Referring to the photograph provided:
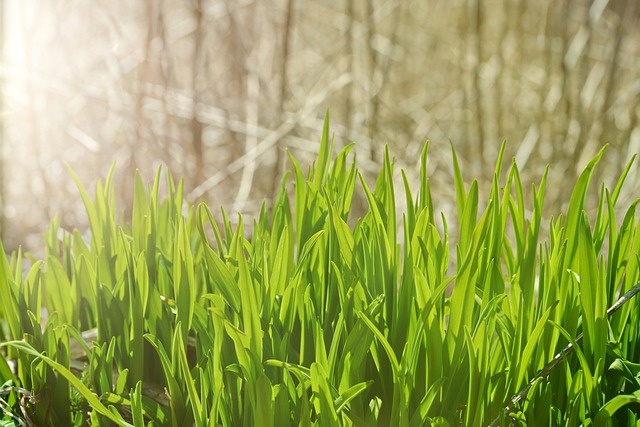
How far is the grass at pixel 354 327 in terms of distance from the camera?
2.10 feet

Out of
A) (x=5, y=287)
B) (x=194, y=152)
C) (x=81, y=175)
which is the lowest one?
(x=81, y=175)

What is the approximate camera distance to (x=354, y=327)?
2.08ft

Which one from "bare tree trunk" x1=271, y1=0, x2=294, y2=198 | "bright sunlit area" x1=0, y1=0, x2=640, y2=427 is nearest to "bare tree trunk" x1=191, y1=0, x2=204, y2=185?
"bare tree trunk" x1=271, y1=0, x2=294, y2=198

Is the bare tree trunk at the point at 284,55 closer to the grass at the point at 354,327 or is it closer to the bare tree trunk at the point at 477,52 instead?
the bare tree trunk at the point at 477,52

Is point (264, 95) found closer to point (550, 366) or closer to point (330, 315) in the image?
point (330, 315)

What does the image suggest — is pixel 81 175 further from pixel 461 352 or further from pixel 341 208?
pixel 461 352

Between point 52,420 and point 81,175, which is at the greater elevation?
point 52,420

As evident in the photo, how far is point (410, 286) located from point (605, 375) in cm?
21

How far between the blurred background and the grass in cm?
121

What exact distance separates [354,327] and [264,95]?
211cm

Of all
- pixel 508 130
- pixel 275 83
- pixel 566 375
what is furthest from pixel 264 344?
pixel 275 83

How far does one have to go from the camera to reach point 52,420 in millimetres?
791

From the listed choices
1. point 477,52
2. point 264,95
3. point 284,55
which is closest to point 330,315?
point 284,55

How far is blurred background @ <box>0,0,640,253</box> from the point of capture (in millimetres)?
2205
